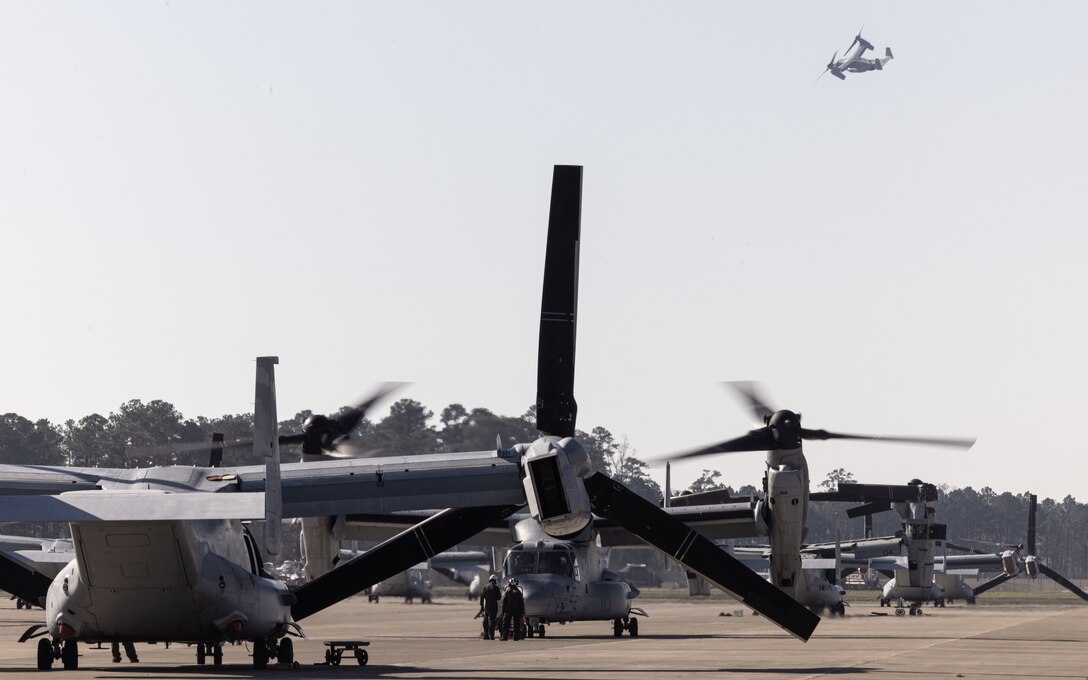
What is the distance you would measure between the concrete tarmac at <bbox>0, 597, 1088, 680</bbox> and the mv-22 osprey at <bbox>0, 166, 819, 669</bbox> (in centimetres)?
98

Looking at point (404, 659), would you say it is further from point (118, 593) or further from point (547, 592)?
point (547, 592)

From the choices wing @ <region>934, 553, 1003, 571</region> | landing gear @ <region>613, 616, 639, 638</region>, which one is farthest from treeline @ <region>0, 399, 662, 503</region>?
landing gear @ <region>613, 616, 639, 638</region>

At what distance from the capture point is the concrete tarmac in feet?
79.6

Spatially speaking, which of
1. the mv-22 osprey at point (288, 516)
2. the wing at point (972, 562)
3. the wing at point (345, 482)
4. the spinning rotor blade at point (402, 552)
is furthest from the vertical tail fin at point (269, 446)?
the wing at point (972, 562)

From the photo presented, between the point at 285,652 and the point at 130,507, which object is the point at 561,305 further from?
the point at 130,507

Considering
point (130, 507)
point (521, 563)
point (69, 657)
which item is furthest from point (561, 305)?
point (521, 563)

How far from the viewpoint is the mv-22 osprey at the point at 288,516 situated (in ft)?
73.3

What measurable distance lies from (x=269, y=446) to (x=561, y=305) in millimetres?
5915

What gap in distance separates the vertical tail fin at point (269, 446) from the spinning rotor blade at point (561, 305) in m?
4.74

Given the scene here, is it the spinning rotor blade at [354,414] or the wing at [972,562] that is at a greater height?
the spinning rotor blade at [354,414]

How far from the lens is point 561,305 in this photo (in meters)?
25.5

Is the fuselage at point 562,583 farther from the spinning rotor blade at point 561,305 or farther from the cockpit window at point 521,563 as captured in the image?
the spinning rotor blade at point 561,305

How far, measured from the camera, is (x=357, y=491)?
23.5 meters

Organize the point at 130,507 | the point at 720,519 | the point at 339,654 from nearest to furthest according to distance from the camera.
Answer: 1. the point at 130,507
2. the point at 339,654
3. the point at 720,519
